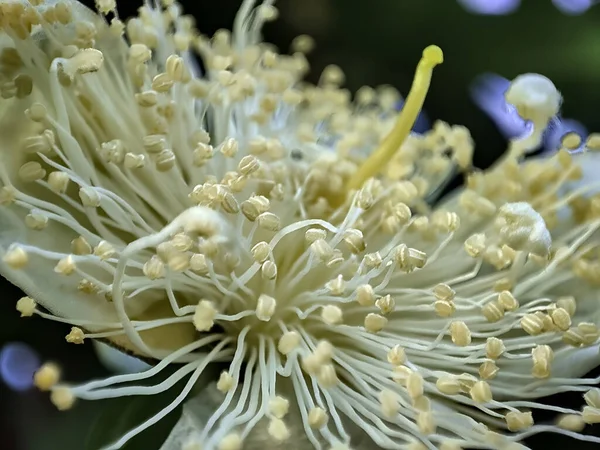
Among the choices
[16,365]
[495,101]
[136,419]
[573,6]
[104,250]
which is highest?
[573,6]

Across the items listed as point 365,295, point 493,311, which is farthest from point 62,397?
point 493,311

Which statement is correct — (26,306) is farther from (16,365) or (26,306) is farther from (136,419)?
(16,365)

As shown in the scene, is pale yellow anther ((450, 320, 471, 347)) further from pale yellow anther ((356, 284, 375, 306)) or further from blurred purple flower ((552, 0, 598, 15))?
blurred purple flower ((552, 0, 598, 15))

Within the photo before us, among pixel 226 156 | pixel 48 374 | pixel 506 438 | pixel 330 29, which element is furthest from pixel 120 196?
pixel 330 29

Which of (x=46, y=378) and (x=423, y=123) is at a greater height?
(x=423, y=123)

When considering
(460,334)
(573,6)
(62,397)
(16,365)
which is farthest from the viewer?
(573,6)

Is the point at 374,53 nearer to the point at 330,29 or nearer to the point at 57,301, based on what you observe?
the point at 330,29

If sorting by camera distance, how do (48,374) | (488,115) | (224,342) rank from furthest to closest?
(488,115), (224,342), (48,374)
